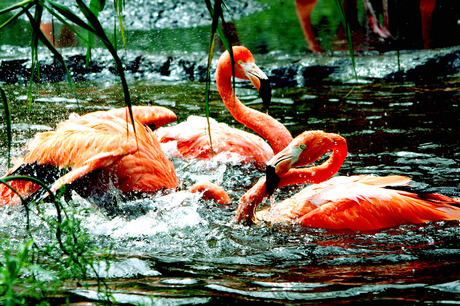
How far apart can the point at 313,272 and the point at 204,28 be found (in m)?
12.3

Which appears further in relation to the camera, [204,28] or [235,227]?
[204,28]

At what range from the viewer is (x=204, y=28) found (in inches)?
572

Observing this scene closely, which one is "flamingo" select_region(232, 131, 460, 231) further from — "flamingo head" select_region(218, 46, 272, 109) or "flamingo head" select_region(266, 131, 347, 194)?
"flamingo head" select_region(218, 46, 272, 109)

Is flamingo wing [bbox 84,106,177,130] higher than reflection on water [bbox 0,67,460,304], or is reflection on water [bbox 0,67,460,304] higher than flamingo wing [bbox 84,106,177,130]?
flamingo wing [bbox 84,106,177,130]

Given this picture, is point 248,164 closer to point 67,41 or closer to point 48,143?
point 48,143

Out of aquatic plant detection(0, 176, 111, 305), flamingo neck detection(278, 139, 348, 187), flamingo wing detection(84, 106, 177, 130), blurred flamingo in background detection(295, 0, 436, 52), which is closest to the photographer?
aquatic plant detection(0, 176, 111, 305)

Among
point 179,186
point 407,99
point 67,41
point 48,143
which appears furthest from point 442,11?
point 48,143

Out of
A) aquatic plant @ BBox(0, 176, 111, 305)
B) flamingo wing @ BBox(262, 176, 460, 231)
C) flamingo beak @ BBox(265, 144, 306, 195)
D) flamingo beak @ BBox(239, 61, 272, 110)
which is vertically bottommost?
flamingo wing @ BBox(262, 176, 460, 231)

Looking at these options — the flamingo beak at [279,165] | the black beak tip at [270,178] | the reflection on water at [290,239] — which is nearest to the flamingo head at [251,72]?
the reflection on water at [290,239]

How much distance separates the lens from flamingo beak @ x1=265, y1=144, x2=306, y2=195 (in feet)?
13.0

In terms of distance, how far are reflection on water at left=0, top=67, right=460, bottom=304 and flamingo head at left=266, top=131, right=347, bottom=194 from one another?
41 centimetres

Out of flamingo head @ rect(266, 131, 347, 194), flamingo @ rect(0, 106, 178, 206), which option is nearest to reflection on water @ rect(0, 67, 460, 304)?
flamingo @ rect(0, 106, 178, 206)

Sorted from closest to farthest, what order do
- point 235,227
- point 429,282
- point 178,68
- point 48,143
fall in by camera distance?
point 429,282, point 235,227, point 48,143, point 178,68

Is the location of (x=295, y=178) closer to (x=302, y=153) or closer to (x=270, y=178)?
(x=302, y=153)
